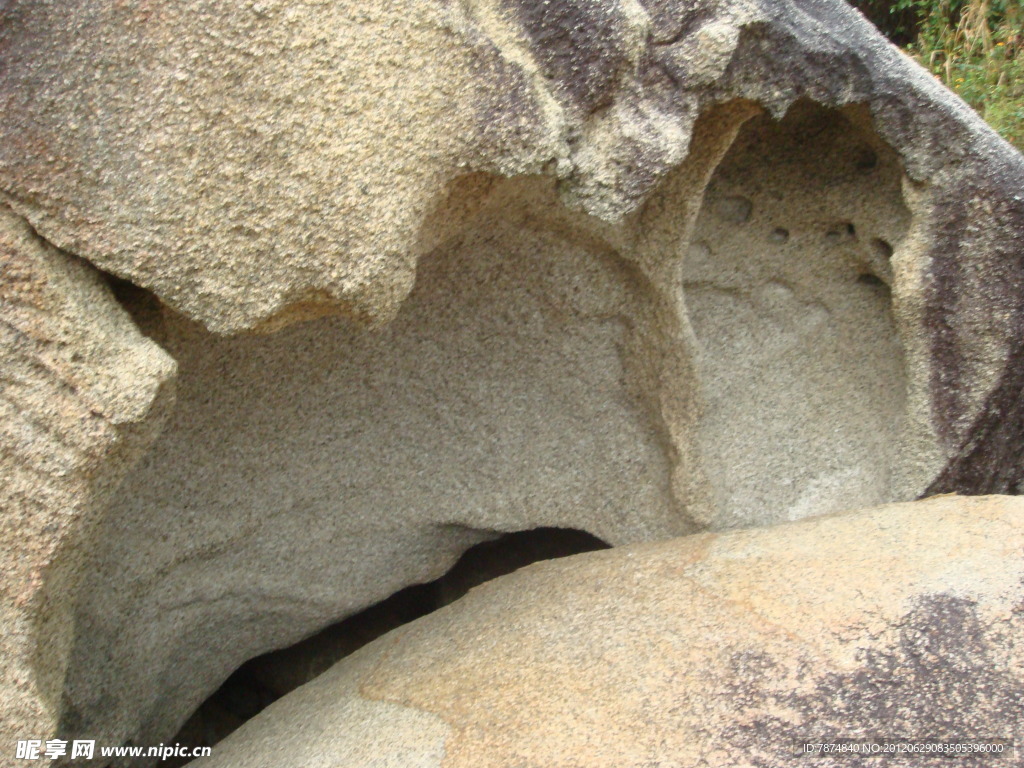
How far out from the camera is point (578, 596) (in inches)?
48.9

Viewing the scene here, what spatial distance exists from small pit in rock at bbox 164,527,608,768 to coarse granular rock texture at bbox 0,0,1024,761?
0.81ft

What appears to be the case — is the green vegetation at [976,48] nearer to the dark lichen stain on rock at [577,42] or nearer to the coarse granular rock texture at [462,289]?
the coarse granular rock texture at [462,289]

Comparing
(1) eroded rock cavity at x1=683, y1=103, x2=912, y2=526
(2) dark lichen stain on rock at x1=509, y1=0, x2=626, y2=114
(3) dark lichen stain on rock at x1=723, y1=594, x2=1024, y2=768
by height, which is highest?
(2) dark lichen stain on rock at x1=509, y1=0, x2=626, y2=114

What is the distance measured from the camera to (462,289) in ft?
4.37

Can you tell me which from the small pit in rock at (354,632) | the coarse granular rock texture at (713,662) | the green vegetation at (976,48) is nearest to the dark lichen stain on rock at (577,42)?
the coarse granular rock texture at (713,662)

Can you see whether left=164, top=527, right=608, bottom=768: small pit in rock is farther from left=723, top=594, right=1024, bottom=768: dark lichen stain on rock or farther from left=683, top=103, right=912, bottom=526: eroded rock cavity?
left=723, top=594, right=1024, bottom=768: dark lichen stain on rock

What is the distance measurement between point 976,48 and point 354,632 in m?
2.52

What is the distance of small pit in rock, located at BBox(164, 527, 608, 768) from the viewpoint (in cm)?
169

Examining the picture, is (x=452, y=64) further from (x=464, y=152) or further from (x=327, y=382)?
(x=327, y=382)

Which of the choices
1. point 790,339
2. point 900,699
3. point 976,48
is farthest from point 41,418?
point 976,48

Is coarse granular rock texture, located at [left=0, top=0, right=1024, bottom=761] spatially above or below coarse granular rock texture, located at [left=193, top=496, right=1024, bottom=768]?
above

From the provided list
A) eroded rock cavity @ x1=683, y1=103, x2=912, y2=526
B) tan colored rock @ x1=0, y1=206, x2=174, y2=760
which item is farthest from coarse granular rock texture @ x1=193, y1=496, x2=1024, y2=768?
tan colored rock @ x1=0, y1=206, x2=174, y2=760

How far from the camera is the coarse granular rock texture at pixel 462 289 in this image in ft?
2.90

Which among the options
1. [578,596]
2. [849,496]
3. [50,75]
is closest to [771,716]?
[578,596]
